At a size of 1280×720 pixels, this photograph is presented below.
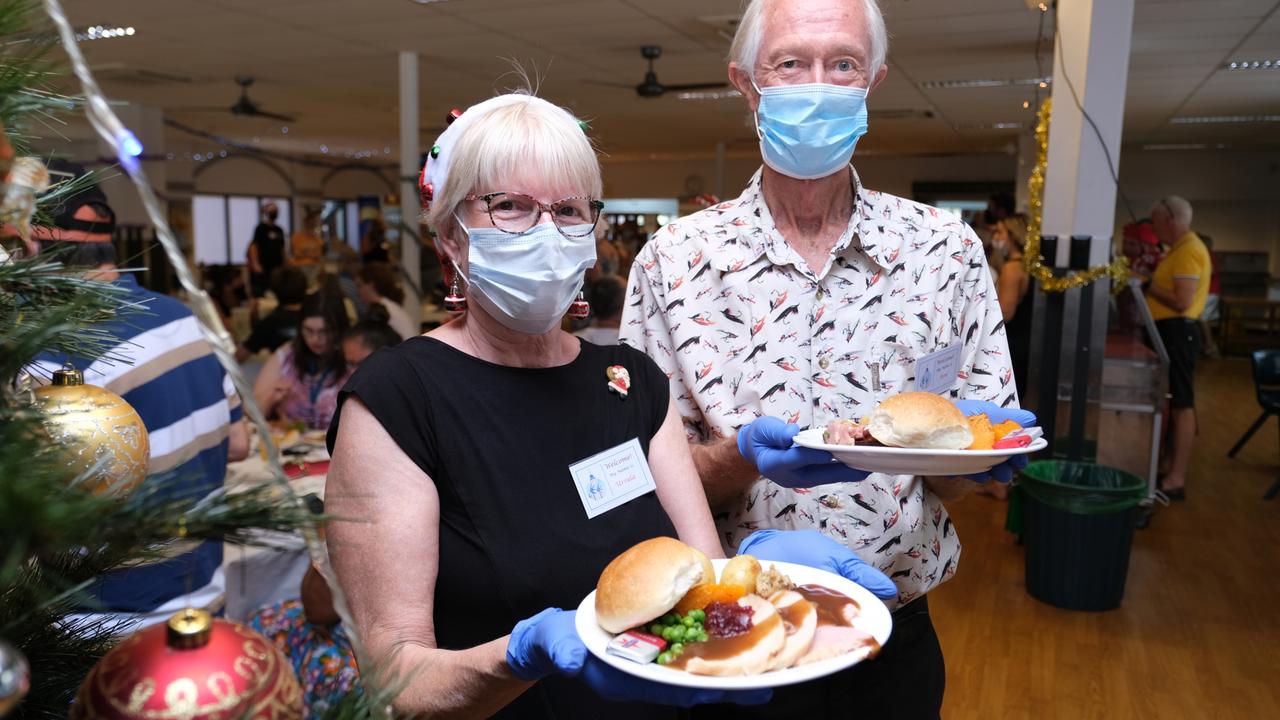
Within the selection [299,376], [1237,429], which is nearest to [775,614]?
[299,376]

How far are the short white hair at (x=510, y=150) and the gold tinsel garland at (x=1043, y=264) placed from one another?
4.26 m

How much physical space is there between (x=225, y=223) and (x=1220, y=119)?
1918cm

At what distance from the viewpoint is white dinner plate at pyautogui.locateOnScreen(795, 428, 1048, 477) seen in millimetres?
1266

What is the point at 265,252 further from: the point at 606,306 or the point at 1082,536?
the point at 1082,536

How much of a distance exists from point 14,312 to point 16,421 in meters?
0.17

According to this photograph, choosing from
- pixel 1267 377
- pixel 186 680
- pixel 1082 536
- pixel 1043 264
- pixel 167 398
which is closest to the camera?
pixel 186 680

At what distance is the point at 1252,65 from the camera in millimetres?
8883

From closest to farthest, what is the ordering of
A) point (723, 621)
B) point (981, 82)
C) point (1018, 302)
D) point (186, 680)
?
point (186, 680) → point (723, 621) → point (1018, 302) → point (981, 82)

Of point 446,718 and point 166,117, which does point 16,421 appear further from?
point 166,117

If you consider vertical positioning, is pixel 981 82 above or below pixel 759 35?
above

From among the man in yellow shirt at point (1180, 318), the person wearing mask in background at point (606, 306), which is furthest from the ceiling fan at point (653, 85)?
the man in yellow shirt at point (1180, 318)

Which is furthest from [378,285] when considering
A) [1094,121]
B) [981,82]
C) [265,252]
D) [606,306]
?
[265,252]

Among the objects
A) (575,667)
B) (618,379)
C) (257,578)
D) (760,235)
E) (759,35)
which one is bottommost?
(257,578)

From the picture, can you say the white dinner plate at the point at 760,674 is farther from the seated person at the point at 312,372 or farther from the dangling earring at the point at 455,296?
the seated person at the point at 312,372
